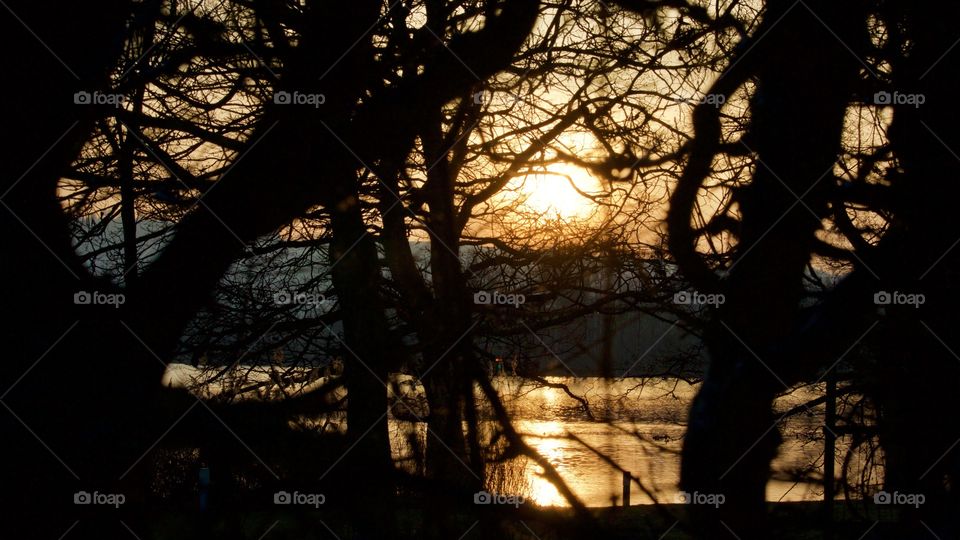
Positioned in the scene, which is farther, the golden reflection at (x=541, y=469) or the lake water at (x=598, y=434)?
the lake water at (x=598, y=434)

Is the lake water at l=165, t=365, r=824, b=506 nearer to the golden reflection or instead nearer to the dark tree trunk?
the golden reflection

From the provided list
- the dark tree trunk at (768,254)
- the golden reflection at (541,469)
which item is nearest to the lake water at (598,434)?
the golden reflection at (541,469)

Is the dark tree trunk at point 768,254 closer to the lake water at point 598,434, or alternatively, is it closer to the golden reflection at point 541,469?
the lake water at point 598,434

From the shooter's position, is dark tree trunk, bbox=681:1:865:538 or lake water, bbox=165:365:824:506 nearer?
dark tree trunk, bbox=681:1:865:538

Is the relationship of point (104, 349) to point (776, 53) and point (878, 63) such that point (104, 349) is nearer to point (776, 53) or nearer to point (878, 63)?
point (776, 53)

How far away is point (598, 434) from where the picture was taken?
3.30 meters

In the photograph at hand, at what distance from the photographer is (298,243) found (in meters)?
8.48

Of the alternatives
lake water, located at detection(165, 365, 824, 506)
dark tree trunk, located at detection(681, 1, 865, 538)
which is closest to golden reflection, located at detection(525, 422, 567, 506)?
lake water, located at detection(165, 365, 824, 506)

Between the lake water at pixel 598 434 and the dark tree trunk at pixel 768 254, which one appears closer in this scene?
the dark tree trunk at pixel 768 254

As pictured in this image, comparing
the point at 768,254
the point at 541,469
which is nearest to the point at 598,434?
the point at 768,254

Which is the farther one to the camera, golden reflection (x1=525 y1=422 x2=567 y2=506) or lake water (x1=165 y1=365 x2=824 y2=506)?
lake water (x1=165 y1=365 x2=824 y2=506)

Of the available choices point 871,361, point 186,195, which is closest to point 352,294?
point 186,195

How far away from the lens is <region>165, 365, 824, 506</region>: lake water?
1.96 metres

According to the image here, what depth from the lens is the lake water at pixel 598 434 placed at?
1.96 meters
